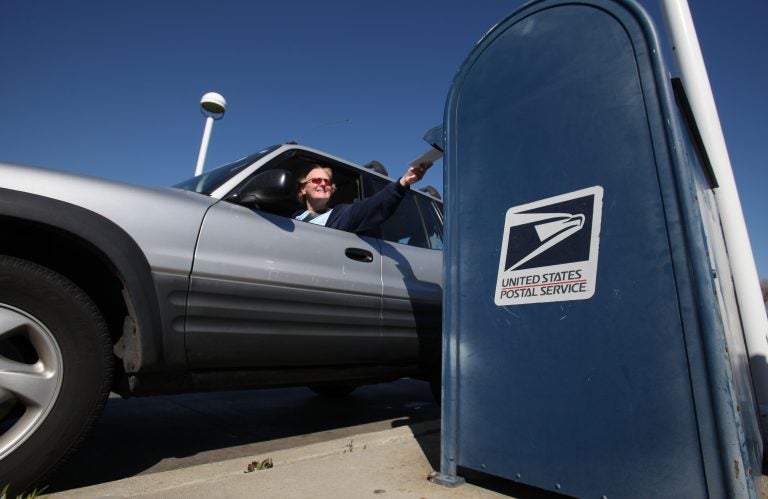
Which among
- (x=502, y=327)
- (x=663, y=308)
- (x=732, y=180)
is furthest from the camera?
(x=732, y=180)

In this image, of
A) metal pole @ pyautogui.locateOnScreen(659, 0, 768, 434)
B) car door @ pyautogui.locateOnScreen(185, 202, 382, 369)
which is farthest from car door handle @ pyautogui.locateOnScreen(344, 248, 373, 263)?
metal pole @ pyautogui.locateOnScreen(659, 0, 768, 434)

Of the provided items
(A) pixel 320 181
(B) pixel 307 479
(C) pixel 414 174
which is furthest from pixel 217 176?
(B) pixel 307 479

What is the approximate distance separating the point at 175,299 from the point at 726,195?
277 cm

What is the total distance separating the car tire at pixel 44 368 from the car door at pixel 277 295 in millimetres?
383

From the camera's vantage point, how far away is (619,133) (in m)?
1.42

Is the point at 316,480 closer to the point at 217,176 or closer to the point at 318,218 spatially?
the point at 318,218

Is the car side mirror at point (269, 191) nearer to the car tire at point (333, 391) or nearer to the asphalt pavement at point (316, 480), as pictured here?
the asphalt pavement at point (316, 480)

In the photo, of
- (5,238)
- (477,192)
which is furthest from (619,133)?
(5,238)

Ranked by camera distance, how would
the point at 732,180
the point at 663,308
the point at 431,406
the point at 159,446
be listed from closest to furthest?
the point at 663,308 < the point at 732,180 < the point at 159,446 < the point at 431,406

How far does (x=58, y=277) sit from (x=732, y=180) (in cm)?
318

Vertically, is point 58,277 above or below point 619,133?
below

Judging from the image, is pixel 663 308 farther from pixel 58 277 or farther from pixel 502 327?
pixel 58 277

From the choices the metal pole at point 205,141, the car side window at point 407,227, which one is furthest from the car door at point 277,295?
the metal pole at point 205,141

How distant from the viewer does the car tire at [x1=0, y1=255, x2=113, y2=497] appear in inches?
60.5
